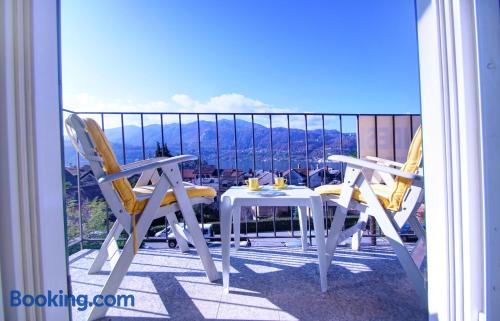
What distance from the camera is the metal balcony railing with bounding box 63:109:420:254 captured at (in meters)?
2.42

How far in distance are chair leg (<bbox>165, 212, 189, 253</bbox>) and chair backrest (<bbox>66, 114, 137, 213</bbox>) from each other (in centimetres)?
61

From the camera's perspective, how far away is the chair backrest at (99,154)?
4.14 ft

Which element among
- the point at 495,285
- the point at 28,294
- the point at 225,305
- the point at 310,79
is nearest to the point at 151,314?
the point at 225,305

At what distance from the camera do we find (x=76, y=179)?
215 cm

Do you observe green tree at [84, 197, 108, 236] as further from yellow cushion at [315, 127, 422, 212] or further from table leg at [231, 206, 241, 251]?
yellow cushion at [315, 127, 422, 212]

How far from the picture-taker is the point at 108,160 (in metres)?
1.29

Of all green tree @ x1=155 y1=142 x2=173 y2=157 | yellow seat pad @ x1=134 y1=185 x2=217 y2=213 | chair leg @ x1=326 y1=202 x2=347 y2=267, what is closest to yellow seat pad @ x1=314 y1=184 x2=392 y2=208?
chair leg @ x1=326 y1=202 x2=347 y2=267

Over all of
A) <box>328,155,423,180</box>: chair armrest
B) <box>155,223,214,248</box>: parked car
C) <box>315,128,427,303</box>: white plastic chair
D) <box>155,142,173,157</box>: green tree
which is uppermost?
<box>155,142,173,157</box>: green tree

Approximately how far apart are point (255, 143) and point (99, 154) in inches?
63.1

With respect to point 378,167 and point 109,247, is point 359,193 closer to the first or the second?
point 378,167

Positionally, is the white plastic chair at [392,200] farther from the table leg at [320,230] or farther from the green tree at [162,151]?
the green tree at [162,151]

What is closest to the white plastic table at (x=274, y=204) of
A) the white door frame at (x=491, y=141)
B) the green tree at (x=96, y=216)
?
the white door frame at (x=491, y=141)

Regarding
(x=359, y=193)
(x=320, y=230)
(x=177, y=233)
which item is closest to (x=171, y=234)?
(x=177, y=233)

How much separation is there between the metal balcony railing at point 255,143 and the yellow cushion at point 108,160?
1.08 metres
